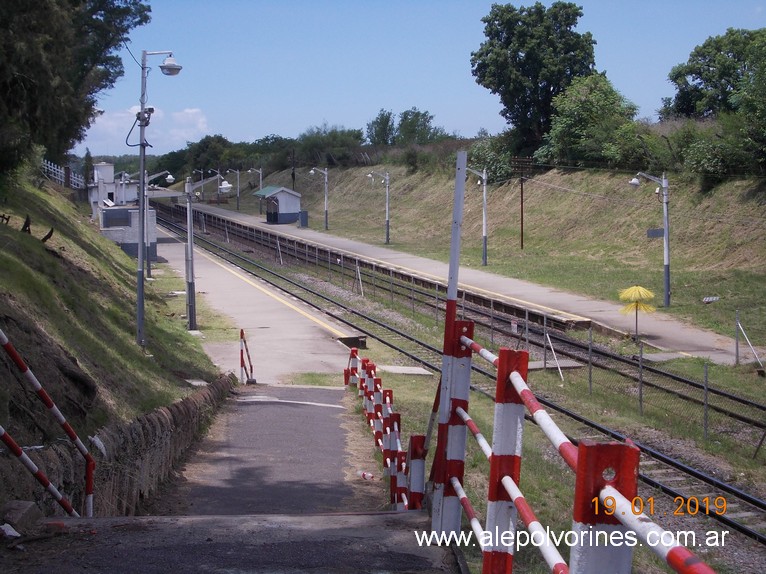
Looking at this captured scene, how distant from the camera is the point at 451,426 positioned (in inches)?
178

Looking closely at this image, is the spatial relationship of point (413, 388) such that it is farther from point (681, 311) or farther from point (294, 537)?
point (294, 537)

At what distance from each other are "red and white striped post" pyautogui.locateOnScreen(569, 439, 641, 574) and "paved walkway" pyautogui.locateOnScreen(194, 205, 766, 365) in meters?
22.3

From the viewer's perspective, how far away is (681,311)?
30531 millimetres

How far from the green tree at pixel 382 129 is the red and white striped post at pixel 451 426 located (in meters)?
142

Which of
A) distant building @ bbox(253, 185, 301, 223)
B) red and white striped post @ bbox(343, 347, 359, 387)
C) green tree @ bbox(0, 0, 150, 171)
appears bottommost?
red and white striped post @ bbox(343, 347, 359, 387)

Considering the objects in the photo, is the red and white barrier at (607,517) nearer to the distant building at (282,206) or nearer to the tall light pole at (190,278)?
the tall light pole at (190,278)

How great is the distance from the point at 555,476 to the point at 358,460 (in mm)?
2746

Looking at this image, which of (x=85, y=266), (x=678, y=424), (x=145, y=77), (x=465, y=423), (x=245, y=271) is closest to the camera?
(x=465, y=423)

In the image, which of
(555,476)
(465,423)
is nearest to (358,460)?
(555,476)

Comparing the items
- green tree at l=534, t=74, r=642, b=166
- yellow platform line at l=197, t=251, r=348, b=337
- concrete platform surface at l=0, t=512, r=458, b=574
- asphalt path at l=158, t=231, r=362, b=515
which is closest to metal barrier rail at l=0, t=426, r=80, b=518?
concrete platform surface at l=0, t=512, r=458, b=574

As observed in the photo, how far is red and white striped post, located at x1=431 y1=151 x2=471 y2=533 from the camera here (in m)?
4.51

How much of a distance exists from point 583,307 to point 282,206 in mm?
44156

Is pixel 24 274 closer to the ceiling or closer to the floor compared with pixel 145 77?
closer to the floor

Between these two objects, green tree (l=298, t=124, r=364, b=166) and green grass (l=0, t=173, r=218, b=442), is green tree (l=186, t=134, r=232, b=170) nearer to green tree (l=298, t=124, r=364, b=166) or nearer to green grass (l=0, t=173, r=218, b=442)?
green tree (l=298, t=124, r=364, b=166)
